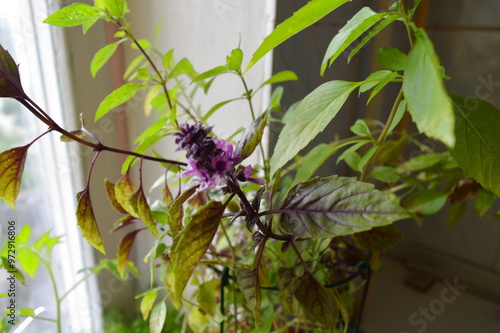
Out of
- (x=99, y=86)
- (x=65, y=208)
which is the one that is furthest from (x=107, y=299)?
(x=99, y=86)

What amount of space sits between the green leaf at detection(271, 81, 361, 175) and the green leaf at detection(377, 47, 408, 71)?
43mm

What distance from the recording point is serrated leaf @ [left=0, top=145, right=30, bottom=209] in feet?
0.97

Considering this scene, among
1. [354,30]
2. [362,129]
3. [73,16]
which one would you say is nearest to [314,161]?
[362,129]

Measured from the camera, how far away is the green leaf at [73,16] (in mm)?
322

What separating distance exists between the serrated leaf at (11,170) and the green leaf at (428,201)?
474 mm

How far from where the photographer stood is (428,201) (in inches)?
19.8

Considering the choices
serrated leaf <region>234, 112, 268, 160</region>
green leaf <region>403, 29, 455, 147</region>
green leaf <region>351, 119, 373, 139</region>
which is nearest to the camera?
green leaf <region>403, 29, 455, 147</region>

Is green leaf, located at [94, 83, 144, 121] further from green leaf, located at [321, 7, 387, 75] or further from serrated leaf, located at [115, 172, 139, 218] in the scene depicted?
green leaf, located at [321, 7, 387, 75]

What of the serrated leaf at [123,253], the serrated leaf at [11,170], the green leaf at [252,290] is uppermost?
the serrated leaf at [11,170]

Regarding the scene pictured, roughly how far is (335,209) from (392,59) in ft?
0.46

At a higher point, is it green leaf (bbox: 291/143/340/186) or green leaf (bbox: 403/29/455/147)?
green leaf (bbox: 403/29/455/147)

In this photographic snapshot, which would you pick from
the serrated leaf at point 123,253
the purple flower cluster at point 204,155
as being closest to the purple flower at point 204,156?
the purple flower cluster at point 204,155

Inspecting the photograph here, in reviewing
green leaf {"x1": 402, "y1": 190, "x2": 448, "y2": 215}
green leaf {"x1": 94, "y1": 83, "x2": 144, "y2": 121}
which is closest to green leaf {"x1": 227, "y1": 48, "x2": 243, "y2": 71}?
green leaf {"x1": 94, "y1": 83, "x2": 144, "y2": 121}

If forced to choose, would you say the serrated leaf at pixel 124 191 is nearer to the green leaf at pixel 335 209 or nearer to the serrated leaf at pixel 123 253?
the serrated leaf at pixel 123 253
